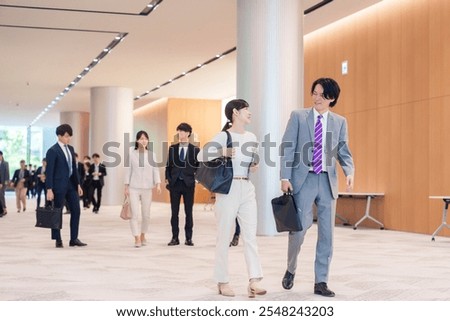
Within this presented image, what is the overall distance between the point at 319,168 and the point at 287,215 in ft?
1.70

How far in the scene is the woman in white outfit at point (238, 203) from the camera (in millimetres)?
6082

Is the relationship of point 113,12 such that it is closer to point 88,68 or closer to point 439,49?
point 439,49

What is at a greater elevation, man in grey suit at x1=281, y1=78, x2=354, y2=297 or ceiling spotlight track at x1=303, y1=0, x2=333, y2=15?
ceiling spotlight track at x1=303, y1=0, x2=333, y2=15

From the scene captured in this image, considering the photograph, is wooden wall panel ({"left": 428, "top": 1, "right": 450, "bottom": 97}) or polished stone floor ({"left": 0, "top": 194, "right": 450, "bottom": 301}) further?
wooden wall panel ({"left": 428, "top": 1, "right": 450, "bottom": 97})

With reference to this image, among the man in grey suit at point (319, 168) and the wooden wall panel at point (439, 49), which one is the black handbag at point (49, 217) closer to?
the man in grey suit at point (319, 168)

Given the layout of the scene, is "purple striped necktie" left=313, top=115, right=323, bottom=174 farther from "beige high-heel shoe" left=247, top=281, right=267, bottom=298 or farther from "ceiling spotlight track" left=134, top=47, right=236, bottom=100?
"ceiling spotlight track" left=134, top=47, right=236, bottom=100

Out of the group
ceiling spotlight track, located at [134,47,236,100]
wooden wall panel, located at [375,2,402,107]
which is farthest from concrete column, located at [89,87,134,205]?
wooden wall panel, located at [375,2,402,107]

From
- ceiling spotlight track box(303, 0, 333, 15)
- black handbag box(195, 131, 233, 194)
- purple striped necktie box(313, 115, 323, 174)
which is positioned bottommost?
black handbag box(195, 131, 233, 194)

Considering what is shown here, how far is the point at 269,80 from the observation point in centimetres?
1283

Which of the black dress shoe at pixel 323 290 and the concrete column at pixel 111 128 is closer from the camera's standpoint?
the black dress shoe at pixel 323 290

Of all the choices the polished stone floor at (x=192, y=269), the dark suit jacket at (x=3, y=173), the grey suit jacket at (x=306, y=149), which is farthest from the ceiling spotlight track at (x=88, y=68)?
the grey suit jacket at (x=306, y=149)

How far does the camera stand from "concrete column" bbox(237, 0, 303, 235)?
12805mm

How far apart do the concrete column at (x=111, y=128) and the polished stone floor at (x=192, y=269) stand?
15097 mm

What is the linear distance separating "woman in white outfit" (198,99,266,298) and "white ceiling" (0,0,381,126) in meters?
9.17
